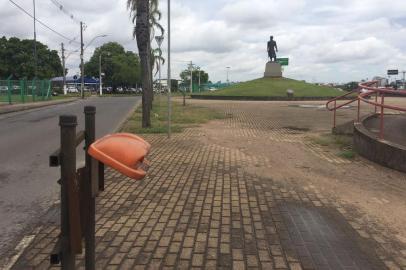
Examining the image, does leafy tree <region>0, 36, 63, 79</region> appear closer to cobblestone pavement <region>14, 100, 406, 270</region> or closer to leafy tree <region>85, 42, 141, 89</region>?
leafy tree <region>85, 42, 141, 89</region>

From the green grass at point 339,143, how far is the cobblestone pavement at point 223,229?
3.34 m

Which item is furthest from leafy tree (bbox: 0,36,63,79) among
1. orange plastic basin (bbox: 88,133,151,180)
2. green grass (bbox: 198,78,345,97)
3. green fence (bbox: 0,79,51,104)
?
orange plastic basin (bbox: 88,133,151,180)

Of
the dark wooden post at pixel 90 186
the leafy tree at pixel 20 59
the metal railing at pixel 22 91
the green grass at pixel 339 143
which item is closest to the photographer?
the dark wooden post at pixel 90 186

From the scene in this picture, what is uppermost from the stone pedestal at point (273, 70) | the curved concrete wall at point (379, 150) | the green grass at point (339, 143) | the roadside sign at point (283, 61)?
the roadside sign at point (283, 61)

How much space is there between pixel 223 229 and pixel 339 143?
26.4 feet

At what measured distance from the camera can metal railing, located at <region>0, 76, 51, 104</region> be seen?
36219 millimetres

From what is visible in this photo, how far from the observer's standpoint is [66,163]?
2.99 metres

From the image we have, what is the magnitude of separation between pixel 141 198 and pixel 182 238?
1.75 meters

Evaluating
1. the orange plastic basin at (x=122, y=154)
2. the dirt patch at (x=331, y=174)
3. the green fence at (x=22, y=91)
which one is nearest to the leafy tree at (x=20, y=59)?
the green fence at (x=22, y=91)

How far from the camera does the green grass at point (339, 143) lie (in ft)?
35.8

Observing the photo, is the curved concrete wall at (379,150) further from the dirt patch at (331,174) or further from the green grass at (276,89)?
the green grass at (276,89)

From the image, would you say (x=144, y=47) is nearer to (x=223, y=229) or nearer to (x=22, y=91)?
(x=223, y=229)

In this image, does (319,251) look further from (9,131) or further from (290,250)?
(9,131)

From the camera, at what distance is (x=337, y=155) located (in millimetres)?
10922
